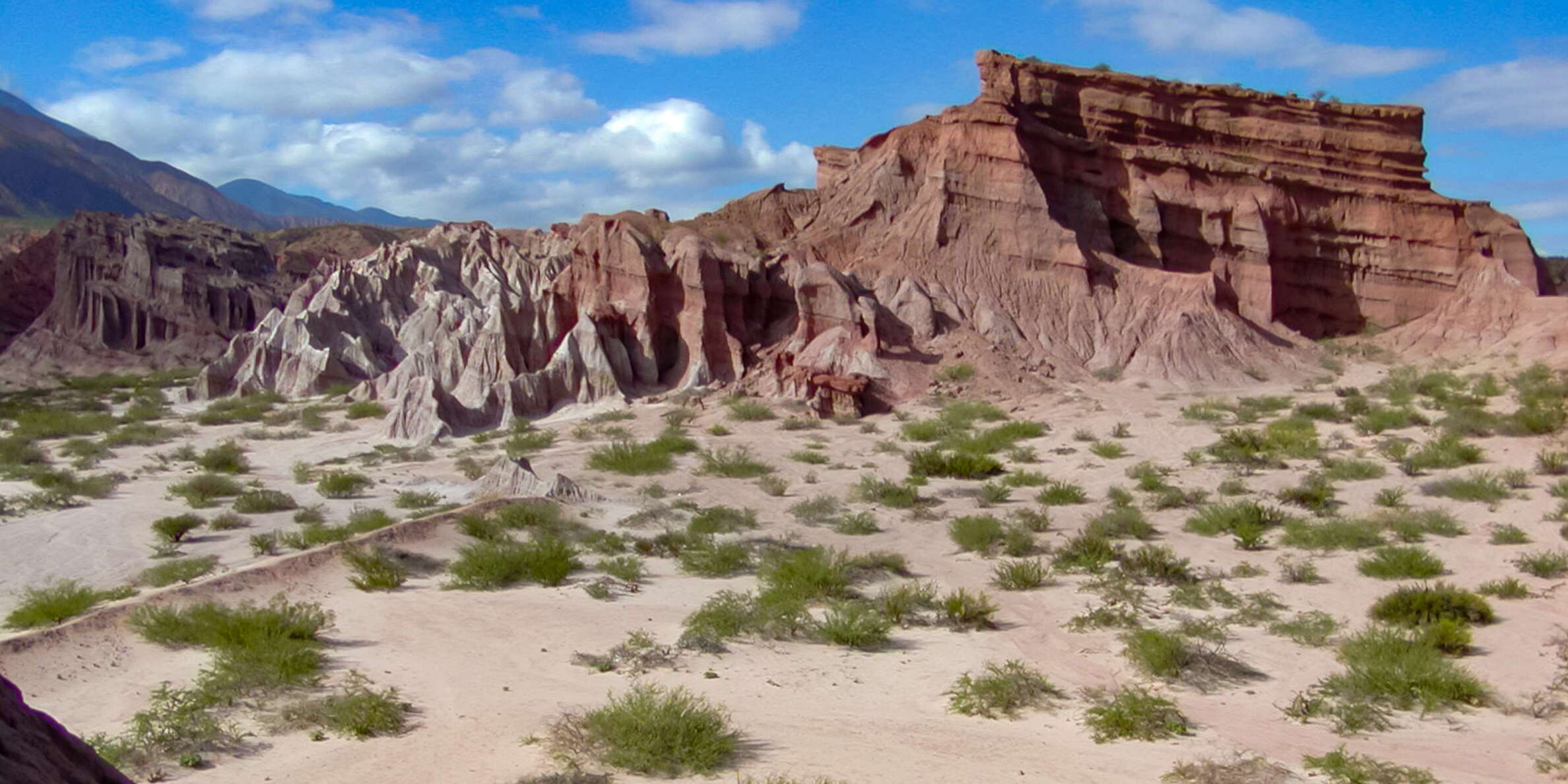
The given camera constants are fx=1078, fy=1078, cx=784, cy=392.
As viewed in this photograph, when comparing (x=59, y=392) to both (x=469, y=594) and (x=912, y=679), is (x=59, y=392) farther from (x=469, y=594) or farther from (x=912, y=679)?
(x=912, y=679)

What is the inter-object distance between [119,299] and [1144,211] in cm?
4391

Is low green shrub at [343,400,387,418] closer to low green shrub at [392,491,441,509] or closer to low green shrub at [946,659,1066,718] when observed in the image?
low green shrub at [392,491,441,509]

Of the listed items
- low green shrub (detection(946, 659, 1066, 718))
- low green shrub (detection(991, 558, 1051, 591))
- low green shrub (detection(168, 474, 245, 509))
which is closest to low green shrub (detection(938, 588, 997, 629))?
low green shrub (detection(991, 558, 1051, 591))

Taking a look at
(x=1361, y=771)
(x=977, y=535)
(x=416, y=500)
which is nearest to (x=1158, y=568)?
(x=977, y=535)

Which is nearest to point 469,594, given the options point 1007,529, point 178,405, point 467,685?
point 467,685

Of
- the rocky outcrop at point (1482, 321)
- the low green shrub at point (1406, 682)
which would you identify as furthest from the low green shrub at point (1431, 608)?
the rocky outcrop at point (1482, 321)

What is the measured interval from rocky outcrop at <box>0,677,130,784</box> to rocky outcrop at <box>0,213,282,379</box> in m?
48.6

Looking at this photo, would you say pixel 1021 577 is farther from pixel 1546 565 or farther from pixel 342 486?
pixel 342 486

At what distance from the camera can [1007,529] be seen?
1512 cm

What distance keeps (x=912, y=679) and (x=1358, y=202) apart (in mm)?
36343

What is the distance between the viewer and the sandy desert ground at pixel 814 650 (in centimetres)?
737

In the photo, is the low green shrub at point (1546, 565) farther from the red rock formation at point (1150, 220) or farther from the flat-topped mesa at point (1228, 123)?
the flat-topped mesa at point (1228, 123)

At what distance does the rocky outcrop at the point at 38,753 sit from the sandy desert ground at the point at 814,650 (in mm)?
2955

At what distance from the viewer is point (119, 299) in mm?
48656
